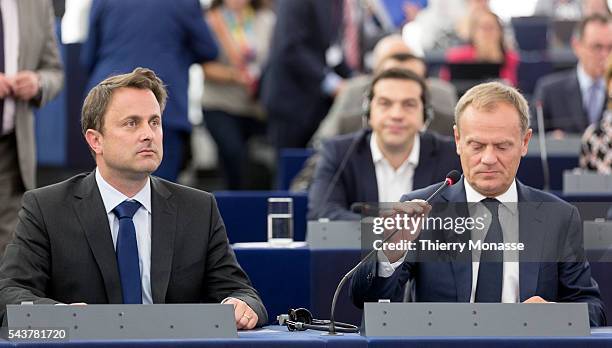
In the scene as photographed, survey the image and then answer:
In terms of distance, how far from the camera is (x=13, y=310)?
12.9ft

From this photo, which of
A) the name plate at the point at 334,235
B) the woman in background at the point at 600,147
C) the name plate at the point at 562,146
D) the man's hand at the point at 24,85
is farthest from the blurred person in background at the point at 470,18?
the name plate at the point at 334,235

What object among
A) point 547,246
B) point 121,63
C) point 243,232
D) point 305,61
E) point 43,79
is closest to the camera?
point 547,246

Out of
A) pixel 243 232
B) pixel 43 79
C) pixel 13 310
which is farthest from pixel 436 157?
pixel 13 310

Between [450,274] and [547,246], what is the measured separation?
33cm

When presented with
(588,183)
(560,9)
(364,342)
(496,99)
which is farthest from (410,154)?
(560,9)

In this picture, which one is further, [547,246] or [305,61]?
[305,61]

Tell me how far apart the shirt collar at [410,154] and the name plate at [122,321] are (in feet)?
9.23

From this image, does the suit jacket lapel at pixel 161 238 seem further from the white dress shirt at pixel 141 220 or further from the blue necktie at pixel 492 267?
the blue necktie at pixel 492 267

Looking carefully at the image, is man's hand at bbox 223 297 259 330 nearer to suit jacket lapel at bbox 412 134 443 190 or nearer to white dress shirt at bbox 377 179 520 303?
white dress shirt at bbox 377 179 520 303

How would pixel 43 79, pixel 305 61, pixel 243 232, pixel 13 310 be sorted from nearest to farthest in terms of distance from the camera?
1. pixel 13 310
2. pixel 43 79
3. pixel 243 232
4. pixel 305 61

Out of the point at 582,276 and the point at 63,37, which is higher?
the point at 63,37

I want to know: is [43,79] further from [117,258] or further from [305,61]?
[305,61]

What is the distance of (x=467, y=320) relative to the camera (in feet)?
12.9

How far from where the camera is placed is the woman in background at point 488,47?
37.6 feet
